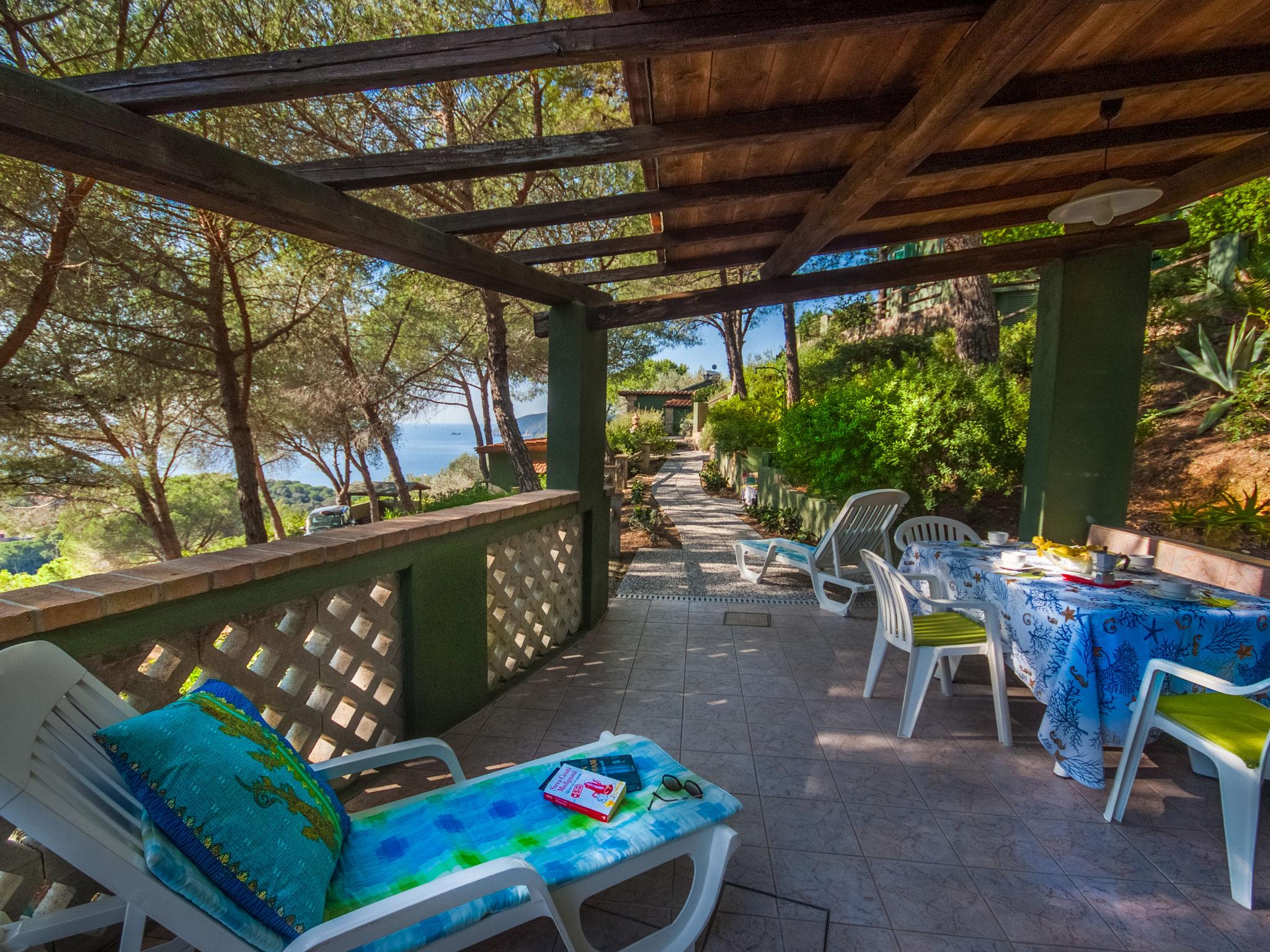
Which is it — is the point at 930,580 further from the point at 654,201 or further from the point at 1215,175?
the point at 1215,175

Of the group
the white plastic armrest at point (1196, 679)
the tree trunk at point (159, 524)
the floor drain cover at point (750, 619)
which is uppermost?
the white plastic armrest at point (1196, 679)

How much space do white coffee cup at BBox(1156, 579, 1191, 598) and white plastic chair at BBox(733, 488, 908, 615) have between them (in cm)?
197

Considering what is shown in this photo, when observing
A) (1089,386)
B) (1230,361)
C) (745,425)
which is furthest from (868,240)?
(745,425)

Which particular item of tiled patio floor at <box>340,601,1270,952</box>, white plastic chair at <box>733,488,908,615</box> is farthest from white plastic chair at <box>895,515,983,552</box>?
tiled patio floor at <box>340,601,1270,952</box>

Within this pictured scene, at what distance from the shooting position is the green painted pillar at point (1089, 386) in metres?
4.06

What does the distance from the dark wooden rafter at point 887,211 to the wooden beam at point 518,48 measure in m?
1.69

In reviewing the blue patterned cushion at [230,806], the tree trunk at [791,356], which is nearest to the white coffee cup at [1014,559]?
the blue patterned cushion at [230,806]

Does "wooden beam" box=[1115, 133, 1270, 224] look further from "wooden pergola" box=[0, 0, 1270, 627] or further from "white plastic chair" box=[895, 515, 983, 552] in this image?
"white plastic chair" box=[895, 515, 983, 552]

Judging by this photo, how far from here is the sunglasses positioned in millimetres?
1764

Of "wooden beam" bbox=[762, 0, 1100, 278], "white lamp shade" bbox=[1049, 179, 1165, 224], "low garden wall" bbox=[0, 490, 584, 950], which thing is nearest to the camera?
"low garden wall" bbox=[0, 490, 584, 950]

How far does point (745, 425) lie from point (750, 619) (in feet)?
27.0

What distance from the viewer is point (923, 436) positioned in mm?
5734

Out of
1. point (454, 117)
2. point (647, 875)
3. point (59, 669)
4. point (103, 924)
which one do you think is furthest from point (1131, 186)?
point (454, 117)

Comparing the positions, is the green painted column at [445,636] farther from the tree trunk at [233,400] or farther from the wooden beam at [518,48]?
the tree trunk at [233,400]
